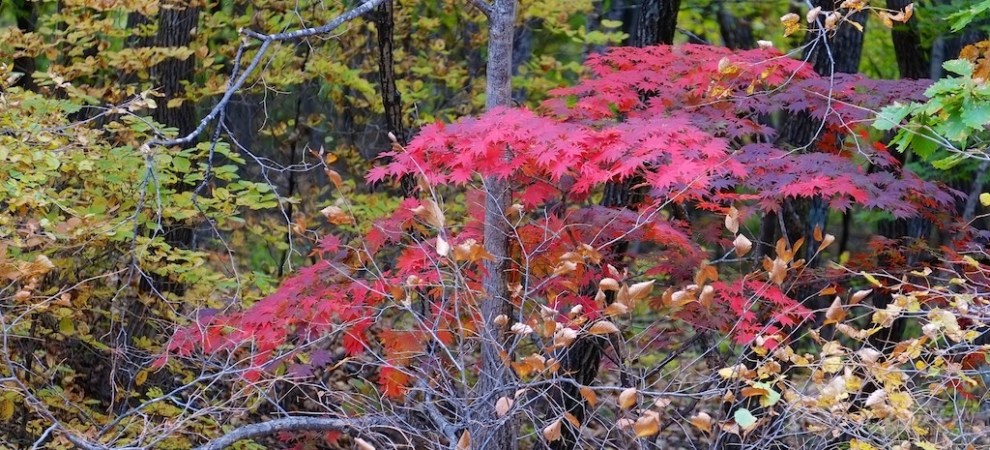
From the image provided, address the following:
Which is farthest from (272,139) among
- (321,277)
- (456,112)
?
(321,277)

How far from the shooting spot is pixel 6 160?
422 cm

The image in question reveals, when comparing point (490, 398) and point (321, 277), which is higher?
point (321, 277)

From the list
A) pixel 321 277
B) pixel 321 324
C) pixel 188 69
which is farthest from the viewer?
pixel 188 69

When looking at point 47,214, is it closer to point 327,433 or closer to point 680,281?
point 327,433

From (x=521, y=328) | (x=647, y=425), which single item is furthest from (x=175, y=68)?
(x=647, y=425)

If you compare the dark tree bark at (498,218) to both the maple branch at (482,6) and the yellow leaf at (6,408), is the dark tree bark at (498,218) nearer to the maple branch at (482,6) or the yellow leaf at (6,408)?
the maple branch at (482,6)

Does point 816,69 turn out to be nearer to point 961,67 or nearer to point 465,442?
point 961,67

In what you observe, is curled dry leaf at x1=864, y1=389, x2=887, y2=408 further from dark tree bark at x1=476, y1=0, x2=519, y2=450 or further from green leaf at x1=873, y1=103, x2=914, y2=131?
dark tree bark at x1=476, y1=0, x2=519, y2=450

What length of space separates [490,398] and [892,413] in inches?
63.6

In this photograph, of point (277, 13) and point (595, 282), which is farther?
point (277, 13)

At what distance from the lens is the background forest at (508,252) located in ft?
12.6

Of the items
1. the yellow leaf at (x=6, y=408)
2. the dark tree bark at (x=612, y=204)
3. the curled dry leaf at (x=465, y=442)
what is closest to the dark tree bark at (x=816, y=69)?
the dark tree bark at (x=612, y=204)

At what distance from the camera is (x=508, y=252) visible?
4.52 meters

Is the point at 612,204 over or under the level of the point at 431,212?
under
